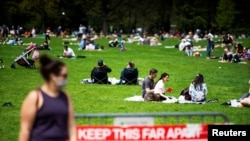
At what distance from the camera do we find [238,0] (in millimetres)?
85562

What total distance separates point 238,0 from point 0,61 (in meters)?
65.8

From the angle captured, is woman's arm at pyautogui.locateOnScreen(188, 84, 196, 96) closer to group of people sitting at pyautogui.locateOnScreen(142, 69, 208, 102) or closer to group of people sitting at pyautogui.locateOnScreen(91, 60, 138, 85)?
group of people sitting at pyautogui.locateOnScreen(142, 69, 208, 102)

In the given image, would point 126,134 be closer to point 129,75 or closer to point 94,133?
point 94,133

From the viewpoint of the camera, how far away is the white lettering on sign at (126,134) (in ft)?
23.4

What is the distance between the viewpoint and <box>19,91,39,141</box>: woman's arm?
518 centimetres

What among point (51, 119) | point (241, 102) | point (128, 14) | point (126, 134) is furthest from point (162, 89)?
point (128, 14)

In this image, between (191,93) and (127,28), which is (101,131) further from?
(127,28)

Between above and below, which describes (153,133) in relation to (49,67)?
below

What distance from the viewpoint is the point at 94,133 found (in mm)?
7152

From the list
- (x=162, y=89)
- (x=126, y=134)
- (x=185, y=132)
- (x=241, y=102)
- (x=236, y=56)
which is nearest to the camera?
(x=126, y=134)

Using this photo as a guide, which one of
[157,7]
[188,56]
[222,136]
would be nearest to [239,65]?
[188,56]

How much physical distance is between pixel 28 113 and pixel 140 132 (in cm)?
243

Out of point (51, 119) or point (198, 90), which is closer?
point (51, 119)

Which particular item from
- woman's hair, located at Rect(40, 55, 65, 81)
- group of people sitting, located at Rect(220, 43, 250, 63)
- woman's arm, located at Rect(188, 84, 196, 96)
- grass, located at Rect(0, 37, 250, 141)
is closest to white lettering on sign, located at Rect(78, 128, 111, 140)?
woman's hair, located at Rect(40, 55, 65, 81)
